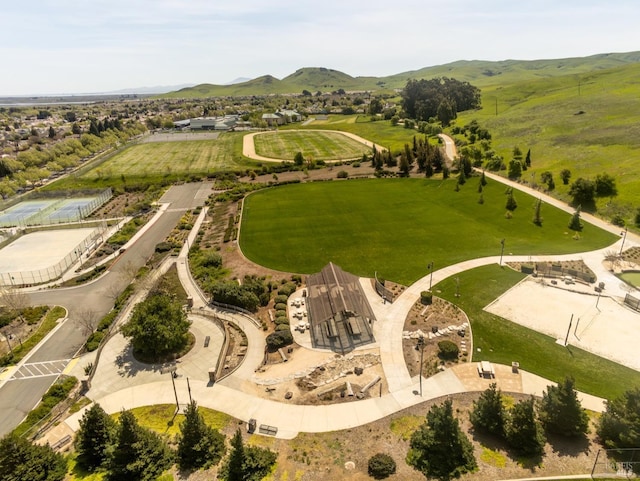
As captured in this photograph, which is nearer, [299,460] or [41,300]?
[299,460]

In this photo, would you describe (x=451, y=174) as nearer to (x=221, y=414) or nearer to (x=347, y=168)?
(x=347, y=168)

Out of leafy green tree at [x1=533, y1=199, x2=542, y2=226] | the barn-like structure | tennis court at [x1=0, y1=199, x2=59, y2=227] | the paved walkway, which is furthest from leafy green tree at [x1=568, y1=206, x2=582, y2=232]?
tennis court at [x1=0, y1=199, x2=59, y2=227]

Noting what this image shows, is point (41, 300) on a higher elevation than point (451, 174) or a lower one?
lower

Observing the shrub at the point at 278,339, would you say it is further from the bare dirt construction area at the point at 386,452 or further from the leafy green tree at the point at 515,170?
the leafy green tree at the point at 515,170

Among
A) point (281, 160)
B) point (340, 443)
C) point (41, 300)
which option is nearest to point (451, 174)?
point (281, 160)

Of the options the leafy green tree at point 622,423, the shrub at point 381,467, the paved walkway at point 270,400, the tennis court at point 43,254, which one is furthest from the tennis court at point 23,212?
the leafy green tree at point 622,423
